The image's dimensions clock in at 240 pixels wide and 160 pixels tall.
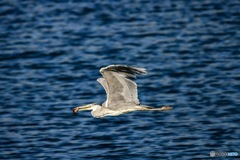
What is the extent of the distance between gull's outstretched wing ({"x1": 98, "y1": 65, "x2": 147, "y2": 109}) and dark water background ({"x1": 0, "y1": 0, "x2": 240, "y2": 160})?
1.99m

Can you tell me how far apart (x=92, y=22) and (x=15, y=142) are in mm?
11963

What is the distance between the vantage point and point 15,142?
1656 cm

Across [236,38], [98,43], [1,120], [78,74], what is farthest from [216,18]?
[1,120]

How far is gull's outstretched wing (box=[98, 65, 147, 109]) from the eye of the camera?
1285 centimetres

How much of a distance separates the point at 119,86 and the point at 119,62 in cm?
915

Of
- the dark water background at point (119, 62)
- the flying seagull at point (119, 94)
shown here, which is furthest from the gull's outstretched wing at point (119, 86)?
the dark water background at point (119, 62)

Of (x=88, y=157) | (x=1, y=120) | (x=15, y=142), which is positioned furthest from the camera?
(x=1, y=120)

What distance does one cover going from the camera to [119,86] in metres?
13.4

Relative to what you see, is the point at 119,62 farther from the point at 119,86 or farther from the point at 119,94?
the point at 119,86

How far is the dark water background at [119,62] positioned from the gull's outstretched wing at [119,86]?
1.99 m

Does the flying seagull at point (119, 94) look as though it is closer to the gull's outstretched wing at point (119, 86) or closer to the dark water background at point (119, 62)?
the gull's outstretched wing at point (119, 86)

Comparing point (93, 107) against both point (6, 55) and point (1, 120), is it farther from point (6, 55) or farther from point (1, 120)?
point (6, 55)

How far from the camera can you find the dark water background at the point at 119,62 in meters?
16.2

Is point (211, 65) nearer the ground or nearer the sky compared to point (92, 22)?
nearer the ground
